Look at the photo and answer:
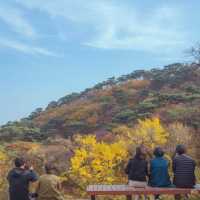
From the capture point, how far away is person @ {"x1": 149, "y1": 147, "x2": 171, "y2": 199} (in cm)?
1063

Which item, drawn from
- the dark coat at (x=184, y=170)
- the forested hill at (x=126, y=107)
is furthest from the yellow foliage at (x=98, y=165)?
the dark coat at (x=184, y=170)

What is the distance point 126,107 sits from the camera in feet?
194

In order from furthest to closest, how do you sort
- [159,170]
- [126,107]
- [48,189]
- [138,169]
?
[126,107]
[138,169]
[159,170]
[48,189]

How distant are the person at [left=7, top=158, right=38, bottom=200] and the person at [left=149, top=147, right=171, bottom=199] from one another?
262 cm

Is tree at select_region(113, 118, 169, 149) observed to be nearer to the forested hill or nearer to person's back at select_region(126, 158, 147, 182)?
the forested hill

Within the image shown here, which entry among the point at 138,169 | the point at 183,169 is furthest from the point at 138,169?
the point at 183,169

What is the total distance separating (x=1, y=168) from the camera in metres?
23.3

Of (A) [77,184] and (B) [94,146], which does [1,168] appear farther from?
(B) [94,146]

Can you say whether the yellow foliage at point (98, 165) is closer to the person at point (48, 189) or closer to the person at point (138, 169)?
the person at point (138, 169)

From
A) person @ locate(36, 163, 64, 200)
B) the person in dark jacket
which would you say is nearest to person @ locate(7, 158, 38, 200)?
person @ locate(36, 163, 64, 200)

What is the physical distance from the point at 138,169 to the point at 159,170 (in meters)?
0.41

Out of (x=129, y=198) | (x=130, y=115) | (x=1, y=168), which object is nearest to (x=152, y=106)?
(x=130, y=115)

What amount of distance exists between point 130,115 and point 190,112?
12.2m

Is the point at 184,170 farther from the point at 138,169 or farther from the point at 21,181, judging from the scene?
the point at 21,181
